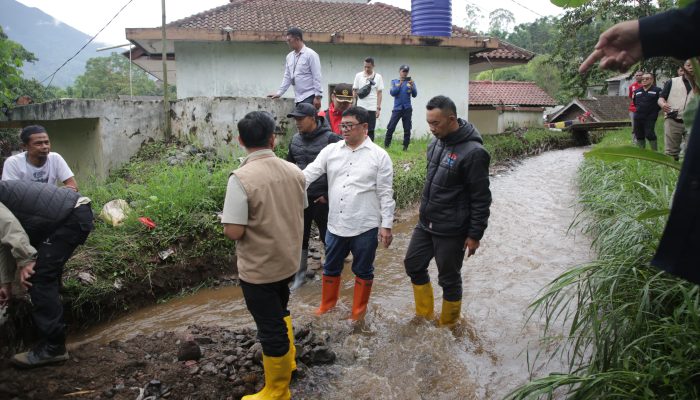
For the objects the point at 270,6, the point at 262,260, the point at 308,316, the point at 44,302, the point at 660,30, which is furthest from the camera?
the point at 270,6

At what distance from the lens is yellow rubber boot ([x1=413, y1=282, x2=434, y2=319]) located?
4.47 meters

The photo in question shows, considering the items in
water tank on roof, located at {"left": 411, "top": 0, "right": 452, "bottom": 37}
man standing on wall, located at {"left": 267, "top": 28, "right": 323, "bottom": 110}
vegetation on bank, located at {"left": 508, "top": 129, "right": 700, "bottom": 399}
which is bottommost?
vegetation on bank, located at {"left": 508, "top": 129, "right": 700, "bottom": 399}

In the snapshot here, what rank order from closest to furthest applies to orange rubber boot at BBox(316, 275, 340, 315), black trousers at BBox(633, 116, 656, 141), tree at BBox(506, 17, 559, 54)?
orange rubber boot at BBox(316, 275, 340, 315), black trousers at BBox(633, 116, 656, 141), tree at BBox(506, 17, 559, 54)

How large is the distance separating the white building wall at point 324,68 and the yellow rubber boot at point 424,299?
10.2 metres

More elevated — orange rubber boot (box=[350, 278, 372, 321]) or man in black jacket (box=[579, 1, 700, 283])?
man in black jacket (box=[579, 1, 700, 283])

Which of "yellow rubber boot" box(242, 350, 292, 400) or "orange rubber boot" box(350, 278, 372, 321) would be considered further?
"orange rubber boot" box(350, 278, 372, 321)

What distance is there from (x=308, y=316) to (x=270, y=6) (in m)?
14.4

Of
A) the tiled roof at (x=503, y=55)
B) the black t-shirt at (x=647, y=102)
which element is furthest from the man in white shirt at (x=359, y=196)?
the tiled roof at (x=503, y=55)

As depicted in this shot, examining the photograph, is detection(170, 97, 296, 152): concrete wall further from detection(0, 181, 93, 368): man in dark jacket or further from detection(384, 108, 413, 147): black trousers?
detection(0, 181, 93, 368): man in dark jacket

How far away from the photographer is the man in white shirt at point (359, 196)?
14.4 ft

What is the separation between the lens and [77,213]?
384cm

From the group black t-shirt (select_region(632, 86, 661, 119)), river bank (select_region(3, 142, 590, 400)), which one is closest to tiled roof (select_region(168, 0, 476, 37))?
black t-shirt (select_region(632, 86, 661, 119))

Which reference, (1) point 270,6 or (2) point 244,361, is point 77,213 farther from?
(1) point 270,6

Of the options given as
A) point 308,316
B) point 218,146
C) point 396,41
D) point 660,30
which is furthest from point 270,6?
point 660,30
